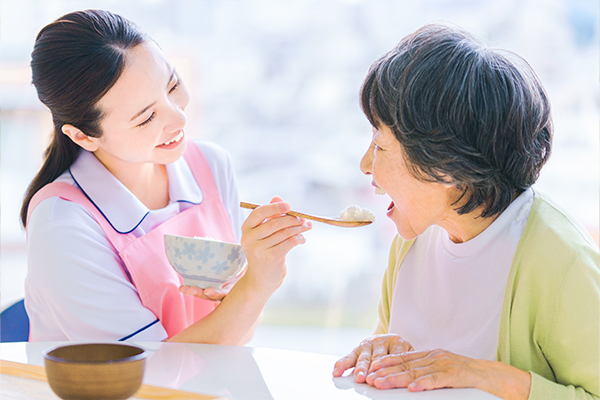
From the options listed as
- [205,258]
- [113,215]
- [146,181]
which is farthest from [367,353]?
[146,181]

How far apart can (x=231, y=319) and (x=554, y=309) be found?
724 millimetres

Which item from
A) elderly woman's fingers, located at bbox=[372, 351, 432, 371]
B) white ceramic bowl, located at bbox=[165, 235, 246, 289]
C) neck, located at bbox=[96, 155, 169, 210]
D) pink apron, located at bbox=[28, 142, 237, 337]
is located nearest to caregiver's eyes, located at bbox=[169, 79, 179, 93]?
neck, located at bbox=[96, 155, 169, 210]

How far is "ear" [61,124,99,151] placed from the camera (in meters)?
1.44

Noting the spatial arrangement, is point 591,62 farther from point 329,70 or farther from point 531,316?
point 531,316

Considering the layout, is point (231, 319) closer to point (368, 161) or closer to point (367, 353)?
point (367, 353)

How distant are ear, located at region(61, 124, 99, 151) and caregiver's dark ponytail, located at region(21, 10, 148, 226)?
0.01 meters

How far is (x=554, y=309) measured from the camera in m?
1.03

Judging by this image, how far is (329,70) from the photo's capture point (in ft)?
13.4

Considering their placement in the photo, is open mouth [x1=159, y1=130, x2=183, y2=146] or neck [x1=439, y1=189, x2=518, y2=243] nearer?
neck [x1=439, y1=189, x2=518, y2=243]

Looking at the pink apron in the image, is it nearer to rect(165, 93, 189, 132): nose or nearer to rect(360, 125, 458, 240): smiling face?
rect(165, 93, 189, 132): nose

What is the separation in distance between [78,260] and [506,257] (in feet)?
3.26

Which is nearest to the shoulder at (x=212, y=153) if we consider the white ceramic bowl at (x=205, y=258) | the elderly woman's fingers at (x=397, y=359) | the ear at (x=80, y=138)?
the ear at (x=80, y=138)

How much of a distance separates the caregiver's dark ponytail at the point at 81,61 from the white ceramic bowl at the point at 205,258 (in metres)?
0.43

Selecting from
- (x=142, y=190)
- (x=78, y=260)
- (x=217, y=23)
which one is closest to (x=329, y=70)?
(x=217, y=23)
